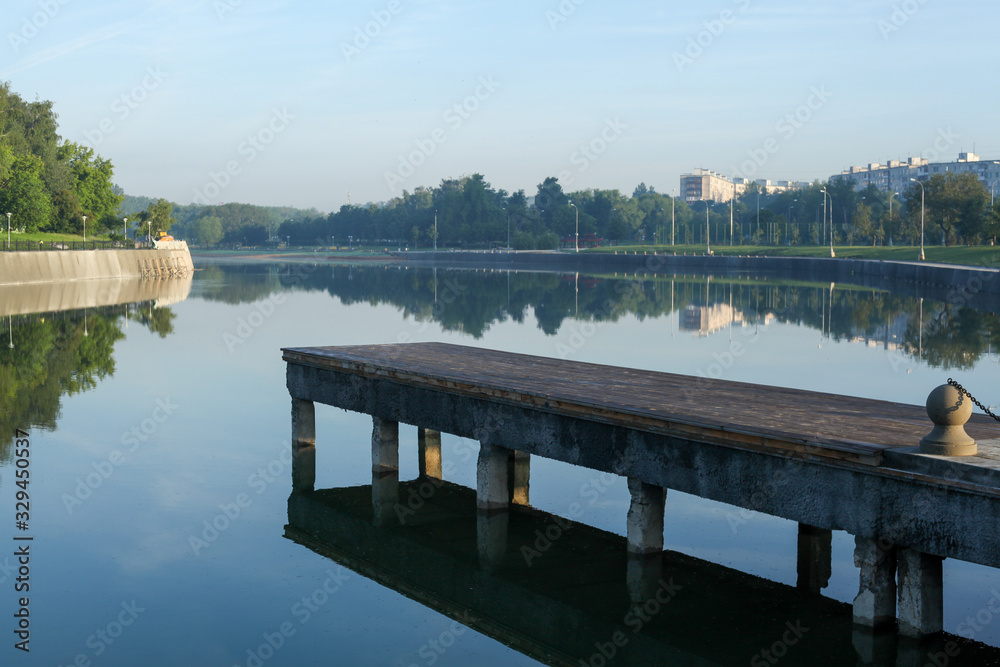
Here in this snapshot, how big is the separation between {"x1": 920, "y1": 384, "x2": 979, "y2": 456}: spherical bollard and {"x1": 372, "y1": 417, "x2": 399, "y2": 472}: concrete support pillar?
960cm

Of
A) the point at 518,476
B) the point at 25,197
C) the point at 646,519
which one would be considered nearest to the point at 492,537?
the point at 518,476

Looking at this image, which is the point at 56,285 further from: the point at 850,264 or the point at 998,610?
the point at 998,610

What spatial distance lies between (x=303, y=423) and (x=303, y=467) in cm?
112

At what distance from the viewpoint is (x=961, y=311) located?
171 ft

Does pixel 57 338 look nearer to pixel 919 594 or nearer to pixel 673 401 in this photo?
pixel 673 401

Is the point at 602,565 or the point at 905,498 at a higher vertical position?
the point at 905,498

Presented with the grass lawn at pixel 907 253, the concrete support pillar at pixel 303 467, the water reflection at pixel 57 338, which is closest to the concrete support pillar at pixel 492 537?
the concrete support pillar at pixel 303 467

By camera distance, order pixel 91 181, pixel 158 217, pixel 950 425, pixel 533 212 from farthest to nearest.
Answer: pixel 533 212, pixel 158 217, pixel 91 181, pixel 950 425

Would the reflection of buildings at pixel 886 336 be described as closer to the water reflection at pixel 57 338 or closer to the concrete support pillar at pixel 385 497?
the concrete support pillar at pixel 385 497

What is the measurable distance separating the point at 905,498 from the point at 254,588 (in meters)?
7.64

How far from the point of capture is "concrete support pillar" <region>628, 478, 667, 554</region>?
515 inches

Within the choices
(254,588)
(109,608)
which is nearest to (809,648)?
(254,588)

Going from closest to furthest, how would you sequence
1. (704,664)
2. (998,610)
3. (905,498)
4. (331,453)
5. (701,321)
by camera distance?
(905,498)
(704,664)
(998,610)
(331,453)
(701,321)

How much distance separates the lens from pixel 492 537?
14742 mm
